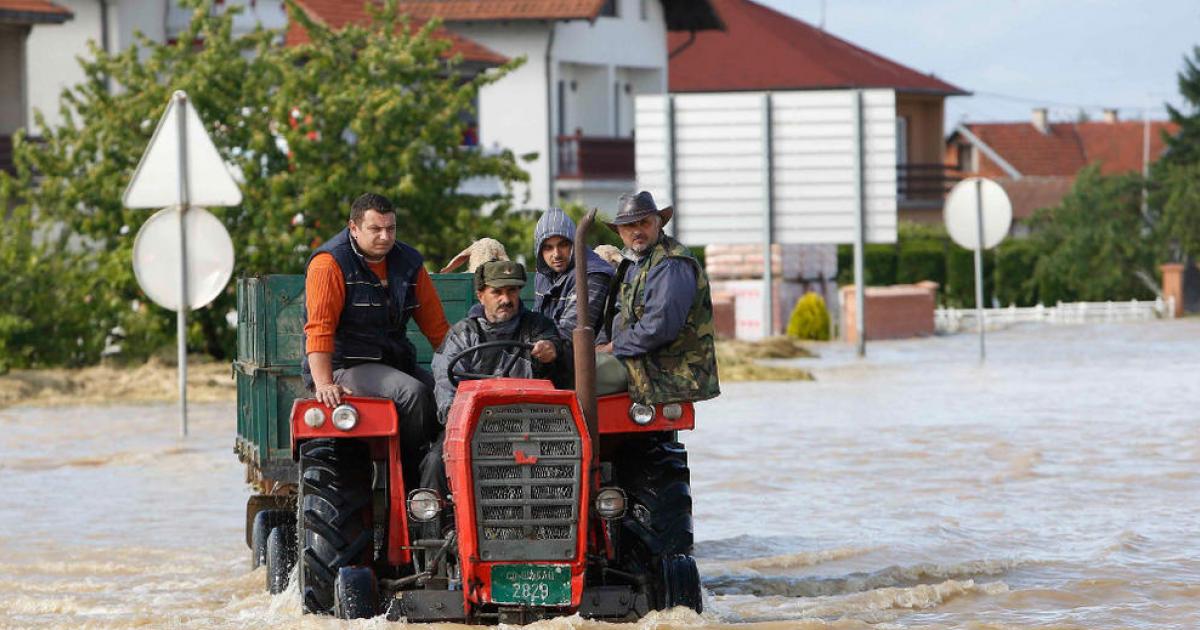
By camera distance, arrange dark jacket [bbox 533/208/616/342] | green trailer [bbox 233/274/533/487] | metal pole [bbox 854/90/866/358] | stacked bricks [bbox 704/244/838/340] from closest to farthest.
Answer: dark jacket [bbox 533/208/616/342] → green trailer [bbox 233/274/533/487] → metal pole [bbox 854/90/866/358] → stacked bricks [bbox 704/244/838/340]

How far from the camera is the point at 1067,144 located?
100 metres

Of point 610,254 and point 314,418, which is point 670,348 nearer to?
point 314,418

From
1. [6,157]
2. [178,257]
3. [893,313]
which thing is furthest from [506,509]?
[6,157]

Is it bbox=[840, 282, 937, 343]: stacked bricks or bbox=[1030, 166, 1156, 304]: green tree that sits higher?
bbox=[1030, 166, 1156, 304]: green tree

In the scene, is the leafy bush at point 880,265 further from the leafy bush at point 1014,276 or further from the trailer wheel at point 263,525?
the trailer wheel at point 263,525

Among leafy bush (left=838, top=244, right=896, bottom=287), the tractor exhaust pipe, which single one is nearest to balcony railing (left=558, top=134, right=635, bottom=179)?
leafy bush (left=838, top=244, right=896, bottom=287)

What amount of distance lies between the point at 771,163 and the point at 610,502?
26.6 meters

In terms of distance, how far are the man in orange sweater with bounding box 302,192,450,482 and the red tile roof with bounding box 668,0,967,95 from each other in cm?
5270

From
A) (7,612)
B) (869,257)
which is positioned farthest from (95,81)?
(869,257)

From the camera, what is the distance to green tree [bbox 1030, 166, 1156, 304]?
6216 centimetres

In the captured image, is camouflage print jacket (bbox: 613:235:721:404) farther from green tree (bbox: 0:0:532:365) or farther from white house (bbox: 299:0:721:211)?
white house (bbox: 299:0:721:211)

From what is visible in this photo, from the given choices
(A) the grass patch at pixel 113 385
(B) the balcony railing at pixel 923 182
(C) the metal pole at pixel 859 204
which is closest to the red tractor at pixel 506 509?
(A) the grass patch at pixel 113 385

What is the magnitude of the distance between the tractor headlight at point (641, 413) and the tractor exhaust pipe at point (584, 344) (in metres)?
0.56

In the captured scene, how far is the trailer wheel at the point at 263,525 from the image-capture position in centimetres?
1137
